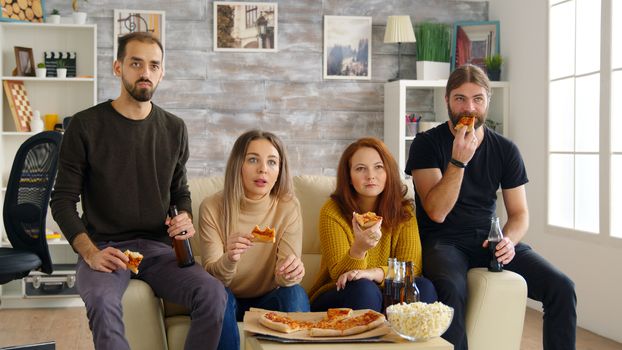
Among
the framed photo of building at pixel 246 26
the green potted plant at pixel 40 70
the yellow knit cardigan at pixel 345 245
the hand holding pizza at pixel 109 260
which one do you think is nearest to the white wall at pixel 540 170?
the framed photo of building at pixel 246 26

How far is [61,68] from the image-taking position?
6062 mm

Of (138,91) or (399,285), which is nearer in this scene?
(399,285)

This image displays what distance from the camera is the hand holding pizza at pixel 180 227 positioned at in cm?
327

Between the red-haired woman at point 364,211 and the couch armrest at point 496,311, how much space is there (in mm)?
210

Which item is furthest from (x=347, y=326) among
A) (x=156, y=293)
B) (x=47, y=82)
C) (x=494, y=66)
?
(x=47, y=82)

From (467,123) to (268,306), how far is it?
1.15m

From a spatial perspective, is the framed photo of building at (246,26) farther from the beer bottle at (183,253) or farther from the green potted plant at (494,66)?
the beer bottle at (183,253)

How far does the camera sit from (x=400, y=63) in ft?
21.6

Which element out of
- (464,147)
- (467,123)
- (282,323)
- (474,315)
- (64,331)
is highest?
(467,123)

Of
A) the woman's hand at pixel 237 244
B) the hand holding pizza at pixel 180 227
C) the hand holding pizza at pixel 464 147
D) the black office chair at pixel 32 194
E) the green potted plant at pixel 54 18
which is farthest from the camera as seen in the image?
the green potted plant at pixel 54 18

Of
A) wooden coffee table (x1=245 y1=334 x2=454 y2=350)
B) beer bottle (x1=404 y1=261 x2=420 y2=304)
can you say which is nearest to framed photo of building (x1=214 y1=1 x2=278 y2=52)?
beer bottle (x1=404 y1=261 x2=420 y2=304)

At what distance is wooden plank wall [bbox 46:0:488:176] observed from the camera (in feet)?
20.6

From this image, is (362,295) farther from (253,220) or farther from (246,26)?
(246,26)

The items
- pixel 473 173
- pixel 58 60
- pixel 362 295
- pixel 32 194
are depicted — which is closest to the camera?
pixel 362 295
